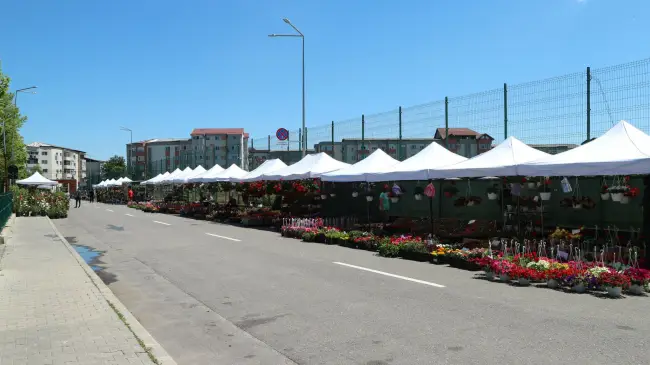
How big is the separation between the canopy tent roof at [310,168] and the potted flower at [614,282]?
13411mm

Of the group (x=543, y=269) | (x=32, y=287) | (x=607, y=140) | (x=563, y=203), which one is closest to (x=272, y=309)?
(x=32, y=287)

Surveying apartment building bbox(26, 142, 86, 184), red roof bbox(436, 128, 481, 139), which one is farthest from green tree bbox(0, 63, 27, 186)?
apartment building bbox(26, 142, 86, 184)

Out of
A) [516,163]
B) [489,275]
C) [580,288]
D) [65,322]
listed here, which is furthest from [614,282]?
[65,322]

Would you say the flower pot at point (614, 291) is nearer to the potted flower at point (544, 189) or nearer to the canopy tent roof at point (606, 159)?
the canopy tent roof at point (606, 159)

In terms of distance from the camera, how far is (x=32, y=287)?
30.2ft

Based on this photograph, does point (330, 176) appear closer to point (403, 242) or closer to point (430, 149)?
point (430, 149)

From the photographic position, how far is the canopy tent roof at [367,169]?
17698 mm

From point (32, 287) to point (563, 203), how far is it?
12.6 m

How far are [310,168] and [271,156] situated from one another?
13673 mm

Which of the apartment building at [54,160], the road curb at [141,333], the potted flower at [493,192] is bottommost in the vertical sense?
the road curb at [141,333]

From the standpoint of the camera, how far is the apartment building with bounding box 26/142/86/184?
138887mm

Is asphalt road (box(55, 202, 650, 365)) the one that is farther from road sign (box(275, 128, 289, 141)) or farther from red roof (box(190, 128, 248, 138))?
red roof (box(190, 128, 248, 138))

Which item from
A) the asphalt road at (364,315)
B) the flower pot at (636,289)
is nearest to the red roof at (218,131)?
the asphalt road at (364,315)

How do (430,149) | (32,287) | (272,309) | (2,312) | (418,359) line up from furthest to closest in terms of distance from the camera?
(430,149) → (32,287) → (272,309) → (2,312) → (418,359)
